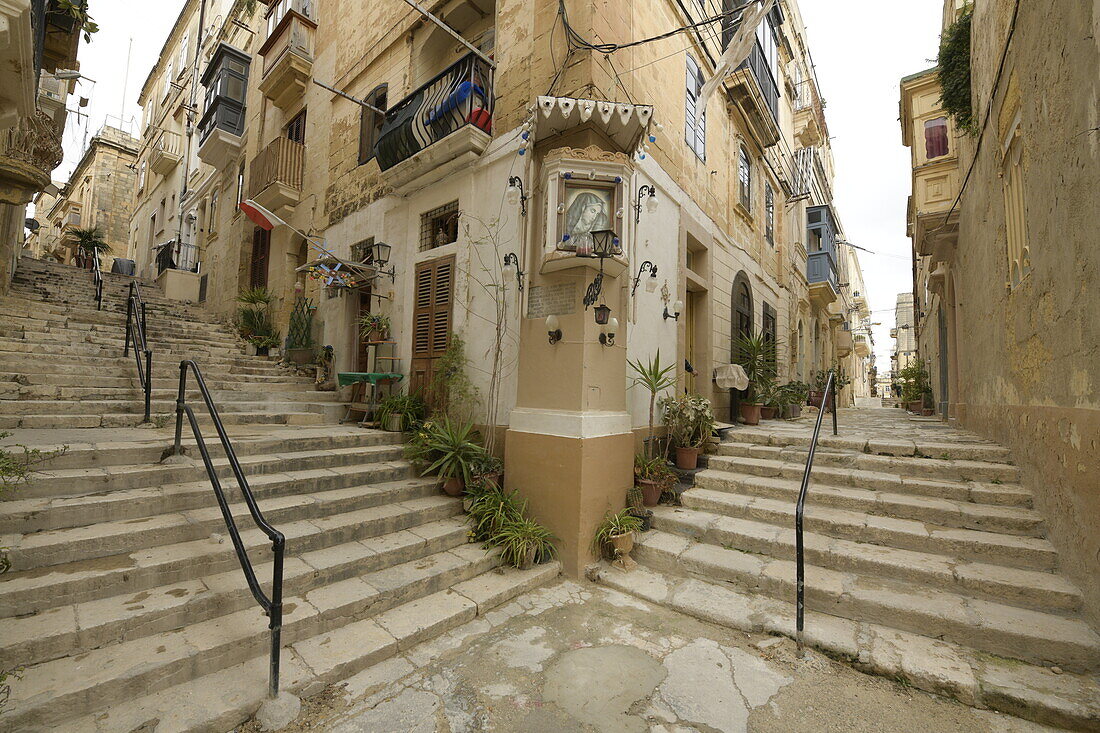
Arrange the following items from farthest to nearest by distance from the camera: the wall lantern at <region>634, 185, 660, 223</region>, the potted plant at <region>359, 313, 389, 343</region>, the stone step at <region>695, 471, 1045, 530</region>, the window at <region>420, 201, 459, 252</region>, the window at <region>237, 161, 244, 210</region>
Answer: the window at <region>237, 161, 244, 210</region> → the potted plant at <region>359, 313, 389, 343</region> → the window at <region>420, 201, 459, 252</region> → the wall lantern at <region>634, 185, 660, 223</region> → the stone step at <region>695, 471, 1045, 530</region>

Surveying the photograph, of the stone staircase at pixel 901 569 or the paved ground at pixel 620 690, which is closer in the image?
the paved ground at pixel 620 690

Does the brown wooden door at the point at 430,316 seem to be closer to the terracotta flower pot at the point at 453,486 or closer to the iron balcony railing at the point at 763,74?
the terracotta flower pot at the point at 453,486

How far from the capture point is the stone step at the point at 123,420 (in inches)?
171

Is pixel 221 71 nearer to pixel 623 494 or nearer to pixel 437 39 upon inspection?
pixel 437 39

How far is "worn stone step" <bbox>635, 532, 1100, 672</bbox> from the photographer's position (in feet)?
9.28

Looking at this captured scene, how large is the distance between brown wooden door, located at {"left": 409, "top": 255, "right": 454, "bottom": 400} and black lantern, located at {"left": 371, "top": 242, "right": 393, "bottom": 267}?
86cm

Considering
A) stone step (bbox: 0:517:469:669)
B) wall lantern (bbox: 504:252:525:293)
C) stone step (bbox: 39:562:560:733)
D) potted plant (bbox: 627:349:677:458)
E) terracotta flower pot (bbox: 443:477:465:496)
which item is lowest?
stone step (bbox: 39:562:560:733)

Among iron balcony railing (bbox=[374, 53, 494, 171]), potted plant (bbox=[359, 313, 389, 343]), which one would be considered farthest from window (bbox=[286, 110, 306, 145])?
potted plant (bbox=[359, 313, 389, 343])

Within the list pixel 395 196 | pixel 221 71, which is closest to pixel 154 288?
pixel 221 71

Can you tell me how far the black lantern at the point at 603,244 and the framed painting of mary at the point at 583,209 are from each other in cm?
17

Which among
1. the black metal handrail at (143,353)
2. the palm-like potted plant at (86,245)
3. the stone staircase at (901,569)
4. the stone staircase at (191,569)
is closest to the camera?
the stone staircase at (191,569)

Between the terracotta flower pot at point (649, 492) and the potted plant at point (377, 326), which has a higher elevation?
the potted plant at point (377, 326)

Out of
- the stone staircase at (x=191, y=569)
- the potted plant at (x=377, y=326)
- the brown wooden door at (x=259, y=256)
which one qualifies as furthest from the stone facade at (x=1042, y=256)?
the brown wooden door at (x=259, y=256)

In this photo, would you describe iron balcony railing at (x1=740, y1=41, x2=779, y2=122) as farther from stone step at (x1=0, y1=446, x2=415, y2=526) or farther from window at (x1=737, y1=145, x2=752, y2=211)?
stone step at (x1=0, y1=446, x2=415, y2=526)
